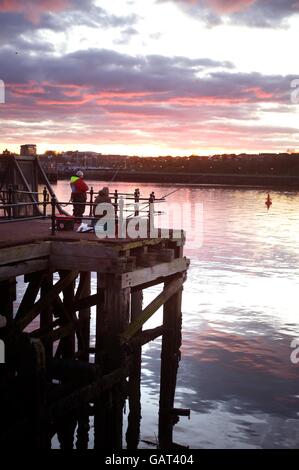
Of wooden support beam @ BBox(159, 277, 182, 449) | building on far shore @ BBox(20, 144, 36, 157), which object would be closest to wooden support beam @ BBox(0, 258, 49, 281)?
wooden support beam @ BBox(159, 277, 182, 449)

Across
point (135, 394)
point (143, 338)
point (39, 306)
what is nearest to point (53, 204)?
point (39, 306)

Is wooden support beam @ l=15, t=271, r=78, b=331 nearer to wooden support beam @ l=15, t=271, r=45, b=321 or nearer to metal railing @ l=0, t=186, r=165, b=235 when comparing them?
wooden support beam @ l=15, t=271, r=45, b=321

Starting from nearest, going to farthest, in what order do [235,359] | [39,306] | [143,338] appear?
[39,306] < [143,338] < [235,359]

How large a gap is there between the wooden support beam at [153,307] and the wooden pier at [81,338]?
0.03 meters

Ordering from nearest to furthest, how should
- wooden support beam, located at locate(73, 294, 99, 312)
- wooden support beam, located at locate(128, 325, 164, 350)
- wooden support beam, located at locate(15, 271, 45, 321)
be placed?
wooden support beam, located at locate(15, 271, 45, 321) < wooden support beam, located at locate(128, 325, 164, 350) < wooden support beam, located at locate(73, 294, 99, 312)

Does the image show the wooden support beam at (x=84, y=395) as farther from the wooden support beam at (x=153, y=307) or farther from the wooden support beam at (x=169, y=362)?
the wooden support beam at (x=169, y=362)

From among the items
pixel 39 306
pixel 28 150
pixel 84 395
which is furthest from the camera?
pixel 28 150

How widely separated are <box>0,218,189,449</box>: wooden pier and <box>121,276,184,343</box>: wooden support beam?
0.03m

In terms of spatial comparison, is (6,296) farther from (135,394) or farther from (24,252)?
(135,394)

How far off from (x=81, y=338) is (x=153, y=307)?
9.89ft

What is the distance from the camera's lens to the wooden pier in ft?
28.7

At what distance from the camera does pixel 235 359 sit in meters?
22.8
